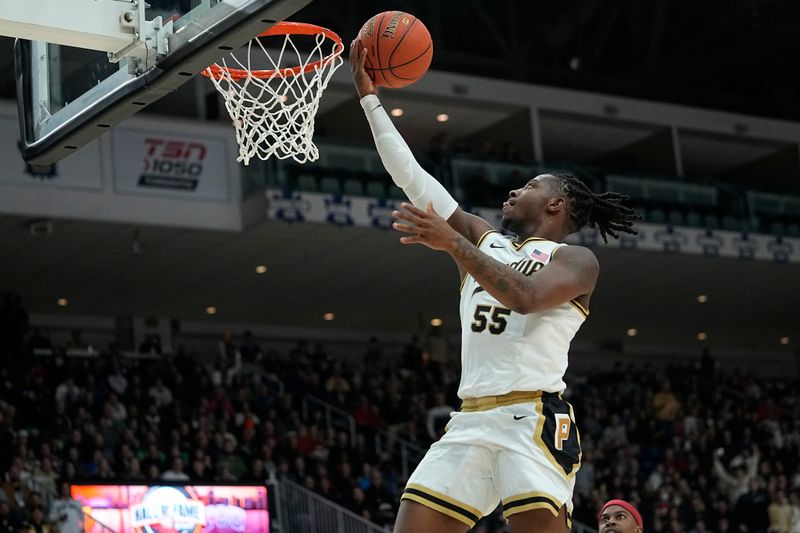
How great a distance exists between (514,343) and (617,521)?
3.03 m

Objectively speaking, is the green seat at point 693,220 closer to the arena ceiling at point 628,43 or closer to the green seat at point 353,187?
the arena ceiling at point 628,43

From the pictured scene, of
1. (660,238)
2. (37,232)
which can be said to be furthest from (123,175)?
(660,238)

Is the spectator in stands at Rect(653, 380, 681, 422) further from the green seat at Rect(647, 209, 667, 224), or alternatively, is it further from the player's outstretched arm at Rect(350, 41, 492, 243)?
the player's outstretched arm at Rect(350, 41, 492, 243)

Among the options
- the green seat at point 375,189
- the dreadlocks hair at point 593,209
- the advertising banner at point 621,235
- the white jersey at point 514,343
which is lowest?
the white jersey at point 514,343

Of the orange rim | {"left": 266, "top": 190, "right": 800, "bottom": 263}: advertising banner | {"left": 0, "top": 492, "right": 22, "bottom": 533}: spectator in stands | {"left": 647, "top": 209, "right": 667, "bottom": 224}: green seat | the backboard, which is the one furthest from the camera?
{"left": 647, "top": 209, "right": 667, "bottom": 224}: green seat

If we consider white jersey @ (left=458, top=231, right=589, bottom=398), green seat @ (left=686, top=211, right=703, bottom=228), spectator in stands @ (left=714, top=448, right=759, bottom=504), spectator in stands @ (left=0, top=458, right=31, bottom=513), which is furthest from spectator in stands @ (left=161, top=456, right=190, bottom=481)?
green seat @ (left=686, top=211, right=703, bottom=228)

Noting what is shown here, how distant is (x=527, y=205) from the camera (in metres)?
6.31

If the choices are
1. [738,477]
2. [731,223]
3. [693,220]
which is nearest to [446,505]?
[738,477]

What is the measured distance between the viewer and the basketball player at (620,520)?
333 inches

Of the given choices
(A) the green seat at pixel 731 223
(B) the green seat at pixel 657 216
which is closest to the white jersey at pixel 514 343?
(B) the green seat at pixel 657 216

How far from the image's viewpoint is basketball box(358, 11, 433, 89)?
6.90 metres

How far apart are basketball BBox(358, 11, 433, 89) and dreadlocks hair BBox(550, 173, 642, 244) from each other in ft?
3.63

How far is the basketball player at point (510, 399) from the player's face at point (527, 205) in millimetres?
135

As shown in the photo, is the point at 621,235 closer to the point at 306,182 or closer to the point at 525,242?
the point at 306,182
